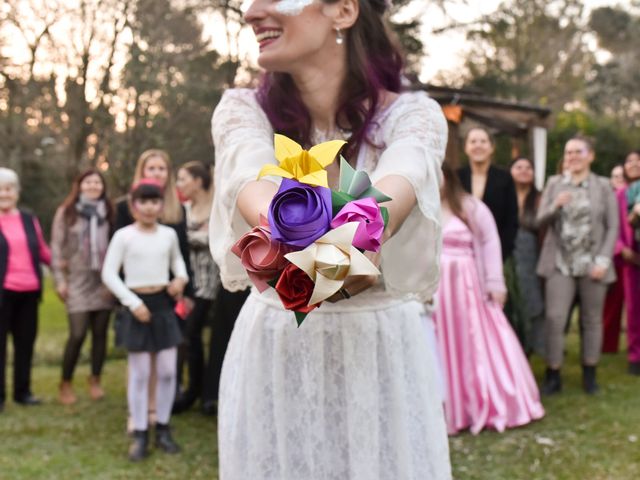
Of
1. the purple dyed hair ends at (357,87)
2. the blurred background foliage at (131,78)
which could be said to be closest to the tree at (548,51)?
the blurred background foliage at (131,78)

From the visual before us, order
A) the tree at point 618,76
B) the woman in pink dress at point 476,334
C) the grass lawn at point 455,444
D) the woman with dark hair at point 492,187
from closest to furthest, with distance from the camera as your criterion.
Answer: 1. the grass lawn at point 455,444
2. the woman in pink dress at point 476,334
3. the woman with dark hair at point 492,187
4. the tree at point 618,76

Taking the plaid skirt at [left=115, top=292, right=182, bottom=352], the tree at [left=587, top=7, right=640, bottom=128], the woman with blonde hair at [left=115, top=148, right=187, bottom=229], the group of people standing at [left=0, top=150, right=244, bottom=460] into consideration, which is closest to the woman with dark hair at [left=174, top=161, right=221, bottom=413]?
the group of people standing at [left=0, top=150, right=244, bottom=460]

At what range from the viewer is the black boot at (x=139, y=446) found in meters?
4.84

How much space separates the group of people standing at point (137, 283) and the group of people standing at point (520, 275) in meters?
1.70

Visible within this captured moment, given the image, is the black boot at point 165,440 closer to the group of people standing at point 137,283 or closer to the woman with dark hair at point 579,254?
the group of people standing at point 137,283

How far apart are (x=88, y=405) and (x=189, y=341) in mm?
1100

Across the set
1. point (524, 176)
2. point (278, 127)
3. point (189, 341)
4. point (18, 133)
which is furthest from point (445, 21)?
point (278, 127)

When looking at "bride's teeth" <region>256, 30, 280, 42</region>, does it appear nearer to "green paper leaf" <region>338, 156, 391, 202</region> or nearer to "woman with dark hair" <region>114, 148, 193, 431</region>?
"green paper leaf" <region>338, 156, 391, 202</region>

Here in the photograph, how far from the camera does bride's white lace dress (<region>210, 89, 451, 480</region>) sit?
5.95 ft

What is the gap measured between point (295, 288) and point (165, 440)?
13.1 ft

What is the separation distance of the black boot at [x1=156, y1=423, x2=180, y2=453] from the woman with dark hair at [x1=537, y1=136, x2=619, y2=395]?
3.16 m

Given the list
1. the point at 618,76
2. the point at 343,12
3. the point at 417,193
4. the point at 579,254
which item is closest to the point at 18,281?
the point at 579,254

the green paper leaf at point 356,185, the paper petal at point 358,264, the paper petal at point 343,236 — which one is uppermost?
the green paper leaf at point 356,185

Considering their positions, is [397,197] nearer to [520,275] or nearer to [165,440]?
[165,440]
